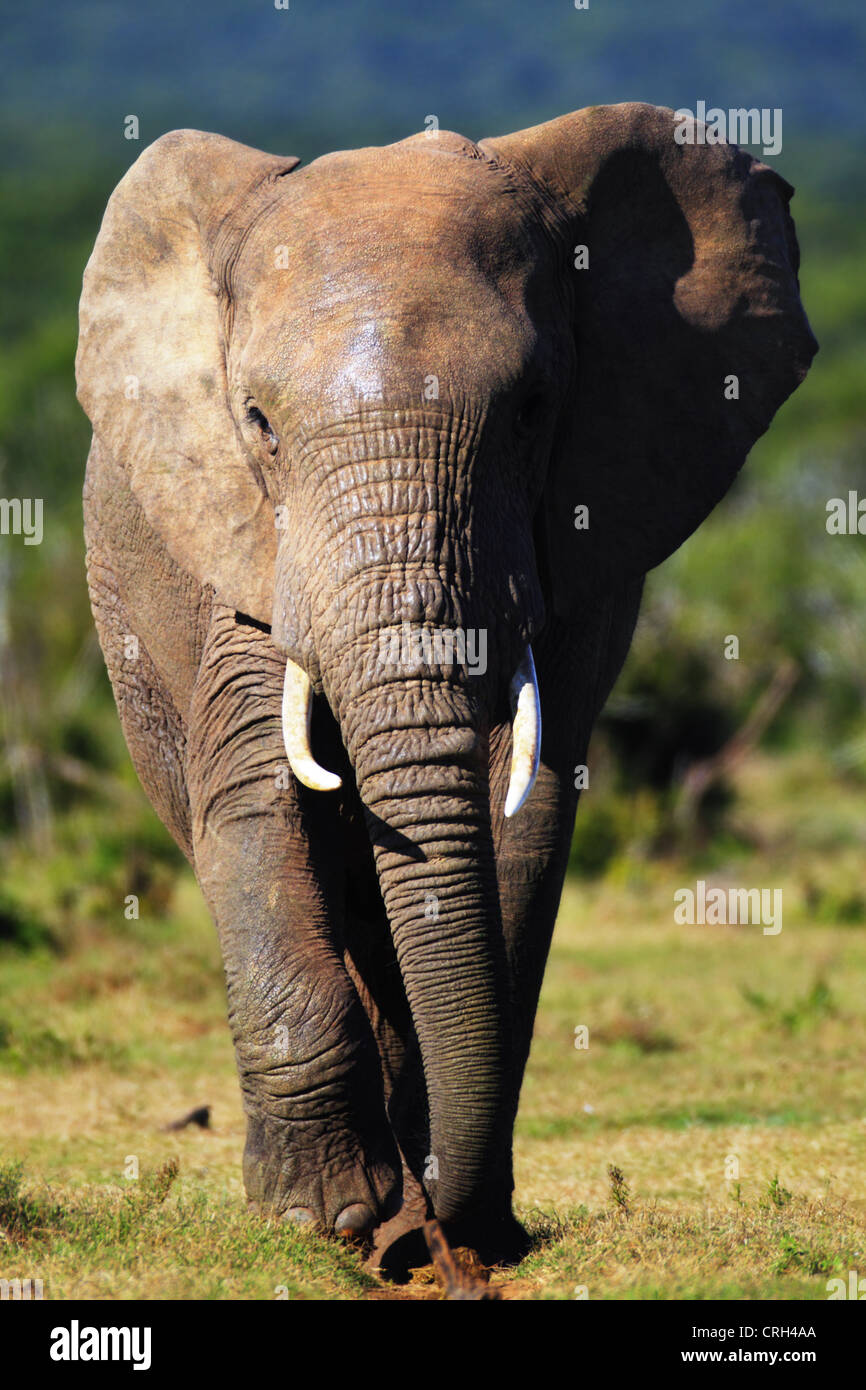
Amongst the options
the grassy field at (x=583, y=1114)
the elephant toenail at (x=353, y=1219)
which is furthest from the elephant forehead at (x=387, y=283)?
the grassy field at (x=583, y=1114)

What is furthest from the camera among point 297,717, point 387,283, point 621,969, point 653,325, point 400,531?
point 621,969

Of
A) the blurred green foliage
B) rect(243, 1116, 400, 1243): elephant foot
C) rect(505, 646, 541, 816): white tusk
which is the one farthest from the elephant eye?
the blurred green foliage

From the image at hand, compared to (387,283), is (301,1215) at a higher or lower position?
lower

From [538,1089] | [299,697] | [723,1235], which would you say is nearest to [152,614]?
[299,697]

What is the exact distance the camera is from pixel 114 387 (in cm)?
653

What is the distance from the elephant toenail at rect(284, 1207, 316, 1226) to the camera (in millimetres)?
5891

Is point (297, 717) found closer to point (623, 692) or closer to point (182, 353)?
point (182, 353)

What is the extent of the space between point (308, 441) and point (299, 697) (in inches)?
28.1

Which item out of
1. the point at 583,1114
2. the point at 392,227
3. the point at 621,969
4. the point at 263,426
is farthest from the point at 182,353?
the point at 621,969

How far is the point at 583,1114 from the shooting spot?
906 cm

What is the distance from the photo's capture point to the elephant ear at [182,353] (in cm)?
606

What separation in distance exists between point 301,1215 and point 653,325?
3083 mm

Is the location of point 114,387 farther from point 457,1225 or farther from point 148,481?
point 457,1225

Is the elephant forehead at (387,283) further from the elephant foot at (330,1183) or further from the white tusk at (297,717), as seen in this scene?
the elephant foot at (330,1183)
